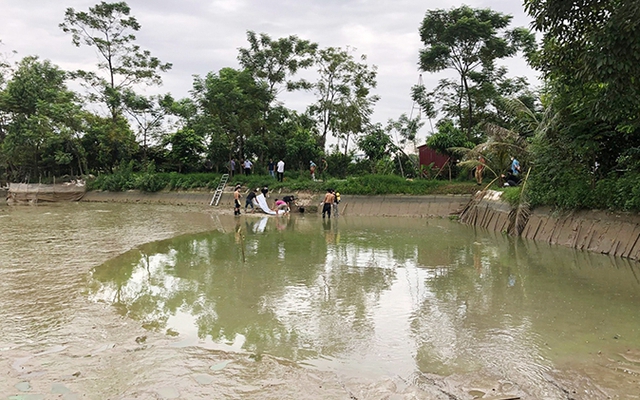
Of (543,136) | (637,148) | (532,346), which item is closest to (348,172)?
(543,136)

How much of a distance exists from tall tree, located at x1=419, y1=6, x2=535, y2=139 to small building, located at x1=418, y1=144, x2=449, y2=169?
226cm

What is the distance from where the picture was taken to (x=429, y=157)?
26.5 metres

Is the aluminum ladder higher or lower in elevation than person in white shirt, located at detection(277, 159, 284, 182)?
lower

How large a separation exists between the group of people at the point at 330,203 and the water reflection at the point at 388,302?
8717 millimetres

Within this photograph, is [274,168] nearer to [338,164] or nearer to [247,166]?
[247,166]

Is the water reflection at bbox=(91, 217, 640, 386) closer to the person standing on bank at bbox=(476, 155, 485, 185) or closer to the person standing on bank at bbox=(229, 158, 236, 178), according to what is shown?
the person standing on bank at bbox=(476, 155, 485, 185)

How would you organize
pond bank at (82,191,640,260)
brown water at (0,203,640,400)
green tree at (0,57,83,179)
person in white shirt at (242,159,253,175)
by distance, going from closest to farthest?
brown water at (0,203,640,400)
pond bank at (82,191,640,260)
person in white shirt at (242,159,253,175)
green tree at (0,57,83,179)

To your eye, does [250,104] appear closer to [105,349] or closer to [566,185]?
[566,185]

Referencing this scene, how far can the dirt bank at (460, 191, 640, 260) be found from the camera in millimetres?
10008

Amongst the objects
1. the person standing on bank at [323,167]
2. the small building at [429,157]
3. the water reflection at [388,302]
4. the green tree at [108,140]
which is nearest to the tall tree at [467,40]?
the small building at [429,157]

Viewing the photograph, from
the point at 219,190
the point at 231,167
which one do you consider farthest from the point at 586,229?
the point at 231,167

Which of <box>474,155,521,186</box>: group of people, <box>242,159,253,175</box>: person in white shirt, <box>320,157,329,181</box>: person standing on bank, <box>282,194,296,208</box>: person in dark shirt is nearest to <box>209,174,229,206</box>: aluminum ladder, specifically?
<box>242,159,253,175</box>: person in white shirt

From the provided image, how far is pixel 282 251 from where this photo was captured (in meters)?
10.7

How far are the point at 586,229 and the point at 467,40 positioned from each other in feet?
46.4
